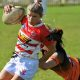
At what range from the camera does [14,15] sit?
26.9 ft

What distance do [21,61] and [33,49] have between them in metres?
0.26

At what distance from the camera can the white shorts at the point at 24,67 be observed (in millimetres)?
7898

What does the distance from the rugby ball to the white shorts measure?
648mm

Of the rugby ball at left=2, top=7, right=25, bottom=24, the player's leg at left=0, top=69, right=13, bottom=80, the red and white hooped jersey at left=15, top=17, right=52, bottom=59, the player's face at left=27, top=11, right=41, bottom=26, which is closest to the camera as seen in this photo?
the player's face at left=27, top=11, right=41, bottom=26

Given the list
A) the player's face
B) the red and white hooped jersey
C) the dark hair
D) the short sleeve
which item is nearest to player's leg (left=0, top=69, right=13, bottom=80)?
the red and white hooped jersey

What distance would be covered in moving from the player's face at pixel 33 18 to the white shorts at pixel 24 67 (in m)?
0.58

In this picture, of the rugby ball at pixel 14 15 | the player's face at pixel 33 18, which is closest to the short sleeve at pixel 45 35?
the player's face at pixel 33 18

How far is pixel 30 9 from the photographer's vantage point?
7.84m

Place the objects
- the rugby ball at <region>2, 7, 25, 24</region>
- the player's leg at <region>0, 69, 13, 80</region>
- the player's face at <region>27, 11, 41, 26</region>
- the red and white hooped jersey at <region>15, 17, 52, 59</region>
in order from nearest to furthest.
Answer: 1. the player's face at <region>27, 11, 41, 26</region>
2. the red and white hooped jersey at <region>15, 17, 52, 59</region>
3. the player's leg at <region>0, 69, 13, 80</region>
4. the rugby ball at <region>2, 7, 25, 24</region>

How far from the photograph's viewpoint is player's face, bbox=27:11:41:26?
7805mm

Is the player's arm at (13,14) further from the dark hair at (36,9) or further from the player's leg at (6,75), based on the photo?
the player's leg at (6,75)

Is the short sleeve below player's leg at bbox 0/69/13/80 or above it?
above

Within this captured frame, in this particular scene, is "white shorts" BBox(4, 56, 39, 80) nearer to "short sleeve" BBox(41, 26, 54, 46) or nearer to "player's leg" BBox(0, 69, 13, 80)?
"player's leg" BBox(0, 69, 13, 80)

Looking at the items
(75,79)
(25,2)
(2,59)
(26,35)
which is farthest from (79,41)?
(25,2)
